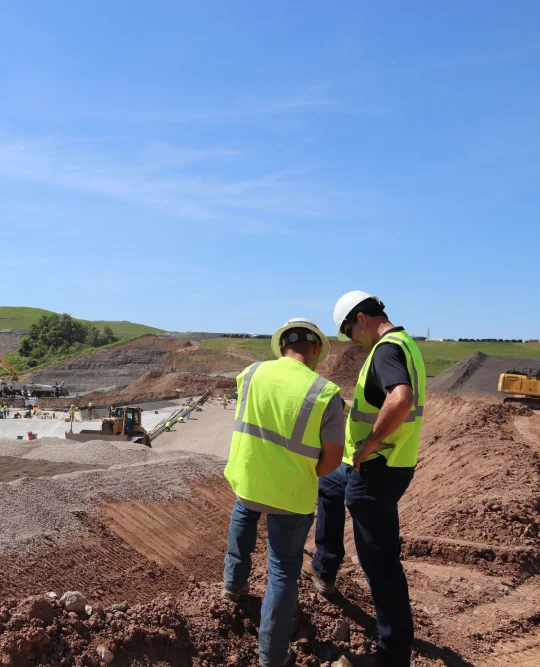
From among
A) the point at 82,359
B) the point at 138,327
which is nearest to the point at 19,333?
the point at 138,327

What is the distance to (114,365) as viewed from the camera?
6438 cm

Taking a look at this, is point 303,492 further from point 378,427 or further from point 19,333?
point 19,333

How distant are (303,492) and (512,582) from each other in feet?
9.82

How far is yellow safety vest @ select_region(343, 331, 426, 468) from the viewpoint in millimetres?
3549

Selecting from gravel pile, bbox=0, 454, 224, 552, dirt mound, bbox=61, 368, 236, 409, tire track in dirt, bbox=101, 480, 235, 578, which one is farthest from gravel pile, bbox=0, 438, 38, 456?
dirt mound, bbox=61, 368, 236, 409

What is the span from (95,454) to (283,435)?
1407cm

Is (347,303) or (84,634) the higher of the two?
(347,303)

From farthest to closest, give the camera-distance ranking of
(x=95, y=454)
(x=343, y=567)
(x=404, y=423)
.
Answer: (x=95, y=454), (x=343, y=567), (x=404, y=423)

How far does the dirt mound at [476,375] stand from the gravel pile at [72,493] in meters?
21.3

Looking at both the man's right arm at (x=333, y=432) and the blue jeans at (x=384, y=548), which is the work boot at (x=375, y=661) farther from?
the man's right arm at (x=333, y=432)

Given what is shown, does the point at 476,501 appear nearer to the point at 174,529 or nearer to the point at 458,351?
the point at 174,529

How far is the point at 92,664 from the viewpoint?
3.19 meters

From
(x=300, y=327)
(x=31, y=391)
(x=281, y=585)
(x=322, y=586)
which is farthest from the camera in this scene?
(x=31, y=391)

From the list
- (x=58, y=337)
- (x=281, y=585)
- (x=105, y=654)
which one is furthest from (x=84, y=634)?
(x=58, y=337)
